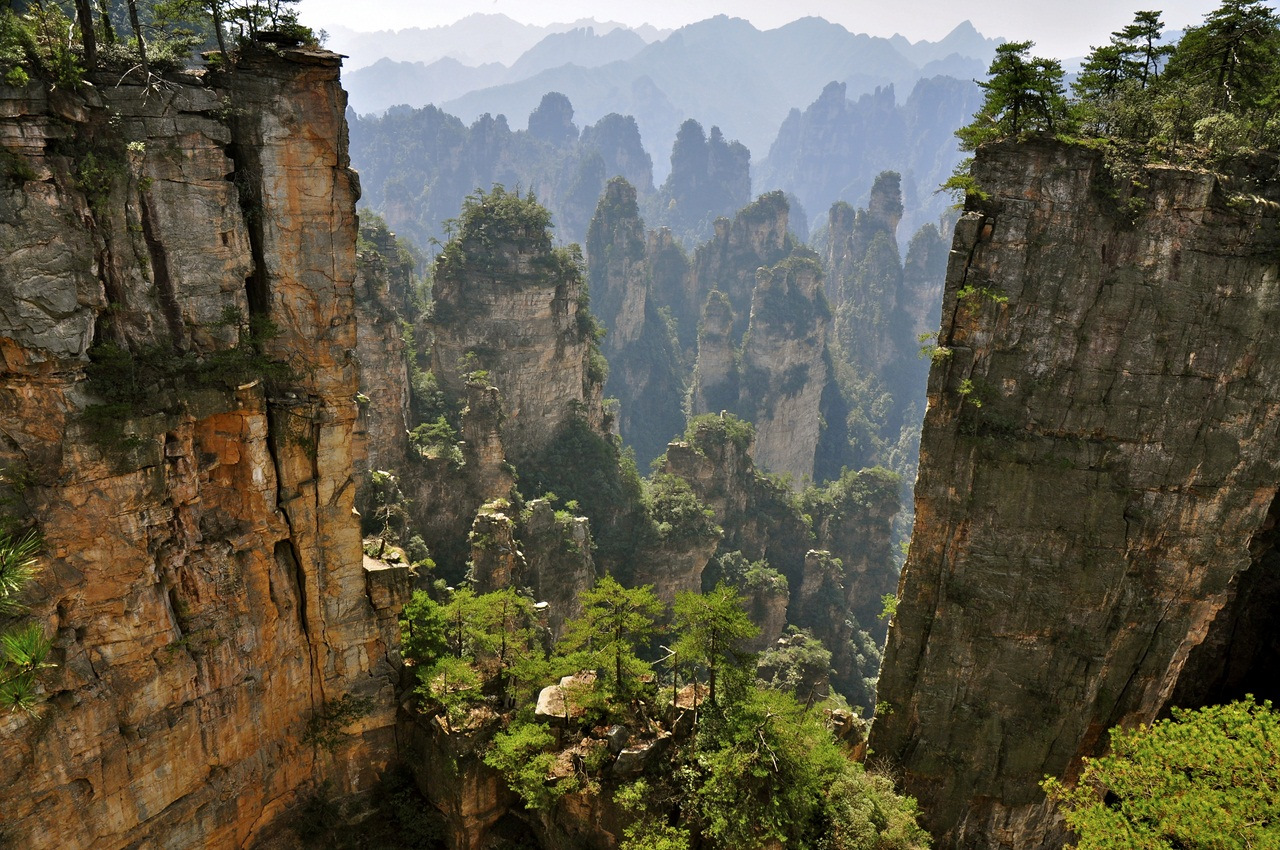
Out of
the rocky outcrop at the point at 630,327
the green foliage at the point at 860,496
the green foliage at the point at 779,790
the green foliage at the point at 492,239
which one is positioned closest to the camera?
the green foliage at the point at 779,790

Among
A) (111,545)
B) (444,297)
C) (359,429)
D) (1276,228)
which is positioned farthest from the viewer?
(444,297)

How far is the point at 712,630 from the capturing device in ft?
51.2

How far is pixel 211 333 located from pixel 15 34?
496cm

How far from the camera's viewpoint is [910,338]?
100188 mm

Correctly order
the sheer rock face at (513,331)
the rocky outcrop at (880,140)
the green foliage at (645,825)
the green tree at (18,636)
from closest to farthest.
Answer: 1. the green tree at (18,636)
2. the green foliage at (645,825)
3. the sheer rock face at (513,331)
4. the rocky outcrop at (880,140)

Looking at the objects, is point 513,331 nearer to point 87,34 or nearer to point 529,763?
point 529,763

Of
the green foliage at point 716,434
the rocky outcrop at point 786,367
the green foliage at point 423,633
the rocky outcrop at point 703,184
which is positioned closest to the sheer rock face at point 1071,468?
the green foliage at point 423,633

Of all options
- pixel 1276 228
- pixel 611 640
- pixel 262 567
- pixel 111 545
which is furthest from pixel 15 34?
pixel 1276 228

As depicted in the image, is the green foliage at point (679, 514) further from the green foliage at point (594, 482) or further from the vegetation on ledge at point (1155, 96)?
the vegetation on ledge at point (1155, 96)

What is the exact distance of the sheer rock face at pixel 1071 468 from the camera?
16.4 metres

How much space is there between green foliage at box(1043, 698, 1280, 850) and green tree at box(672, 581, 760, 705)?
662cm

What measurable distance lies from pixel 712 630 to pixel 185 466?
419 inches

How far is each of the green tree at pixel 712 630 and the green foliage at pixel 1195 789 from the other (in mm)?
6624

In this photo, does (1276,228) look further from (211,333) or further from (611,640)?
(211,333)
